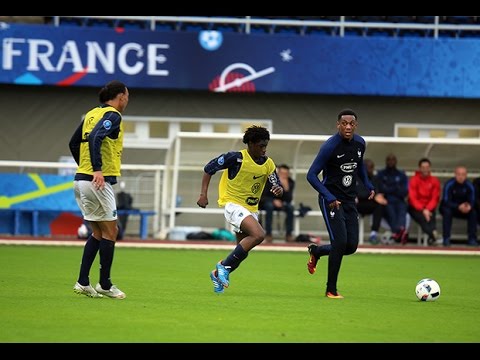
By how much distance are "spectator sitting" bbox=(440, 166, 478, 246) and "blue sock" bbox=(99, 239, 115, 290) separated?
13.8 metres

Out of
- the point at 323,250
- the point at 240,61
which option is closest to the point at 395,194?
the point at 240,61

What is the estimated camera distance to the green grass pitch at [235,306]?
27.6ft

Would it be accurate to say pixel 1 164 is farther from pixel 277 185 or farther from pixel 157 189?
pixel 277 185

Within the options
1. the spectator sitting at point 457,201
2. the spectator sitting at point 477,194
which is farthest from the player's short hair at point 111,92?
the spectator sitting at point 477,194

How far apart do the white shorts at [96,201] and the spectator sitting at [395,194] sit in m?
13.4

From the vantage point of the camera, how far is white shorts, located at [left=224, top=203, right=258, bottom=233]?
12.1 m

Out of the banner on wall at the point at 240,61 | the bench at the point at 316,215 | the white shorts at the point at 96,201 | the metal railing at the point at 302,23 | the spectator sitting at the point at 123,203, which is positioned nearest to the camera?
the white shorts at the point at 96,201

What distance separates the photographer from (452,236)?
25109mm

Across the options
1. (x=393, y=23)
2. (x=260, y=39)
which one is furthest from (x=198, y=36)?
(x=393, y=23)

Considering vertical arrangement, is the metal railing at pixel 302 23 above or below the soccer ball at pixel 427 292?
above

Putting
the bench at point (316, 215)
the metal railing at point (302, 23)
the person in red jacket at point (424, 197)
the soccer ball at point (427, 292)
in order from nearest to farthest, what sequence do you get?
1. the soccer ball at point (427, 292)
2. the person in red jacket at point (424, 197)
3. the bench at point (316, 215)
4. the metal railing at point (302, 23)

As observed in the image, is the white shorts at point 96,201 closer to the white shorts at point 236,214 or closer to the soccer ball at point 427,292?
the white shorts at point 236,214

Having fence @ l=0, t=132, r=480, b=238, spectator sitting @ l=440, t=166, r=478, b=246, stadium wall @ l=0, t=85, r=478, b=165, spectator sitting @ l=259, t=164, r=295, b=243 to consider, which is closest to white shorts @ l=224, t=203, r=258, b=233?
spectator sitting @ l=259, t=164, r=295, b=243

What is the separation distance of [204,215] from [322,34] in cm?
535
